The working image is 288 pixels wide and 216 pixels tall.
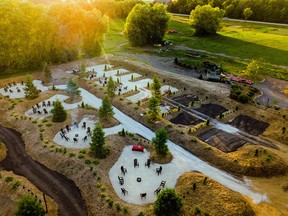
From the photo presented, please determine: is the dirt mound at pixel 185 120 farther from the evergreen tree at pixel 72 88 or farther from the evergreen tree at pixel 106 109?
the evergreen tree at pixel 72 88

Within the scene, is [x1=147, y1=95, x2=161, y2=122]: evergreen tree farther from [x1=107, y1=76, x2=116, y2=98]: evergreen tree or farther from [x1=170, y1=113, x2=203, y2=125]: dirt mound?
[x1=107, y1=76, x2=116, y2=98]: evergreen tree

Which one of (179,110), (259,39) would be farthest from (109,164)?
(259,39)

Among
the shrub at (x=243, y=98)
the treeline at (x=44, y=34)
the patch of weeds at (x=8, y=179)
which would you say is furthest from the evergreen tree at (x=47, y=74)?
the shrub at (x=243, y=98)

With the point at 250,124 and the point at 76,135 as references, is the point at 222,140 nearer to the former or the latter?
the point at 250,124

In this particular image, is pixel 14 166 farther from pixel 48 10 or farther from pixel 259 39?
pixel 259 39

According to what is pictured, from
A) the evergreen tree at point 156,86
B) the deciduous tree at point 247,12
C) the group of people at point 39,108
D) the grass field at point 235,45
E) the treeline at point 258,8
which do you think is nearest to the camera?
the group of people at point 39,108

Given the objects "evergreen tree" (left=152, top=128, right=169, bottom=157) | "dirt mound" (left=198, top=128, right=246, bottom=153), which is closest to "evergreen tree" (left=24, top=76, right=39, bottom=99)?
"evergreen tree" (left=152, top=128, right=169, bottom=157)

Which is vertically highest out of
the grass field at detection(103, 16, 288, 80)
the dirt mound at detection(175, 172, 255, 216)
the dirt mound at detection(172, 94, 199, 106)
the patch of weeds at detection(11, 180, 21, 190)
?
the grass field at detection(103, 16, 288, 80)
